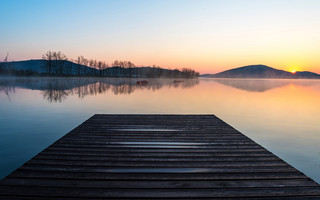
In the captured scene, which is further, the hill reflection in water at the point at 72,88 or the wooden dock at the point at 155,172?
the hill reflection in water at the point at 72,88

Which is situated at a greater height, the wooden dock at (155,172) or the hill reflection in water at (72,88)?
the hill reflection in water at (72,88)

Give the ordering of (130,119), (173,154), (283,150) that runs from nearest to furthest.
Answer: (173,154) < (283,150) < (130,119)

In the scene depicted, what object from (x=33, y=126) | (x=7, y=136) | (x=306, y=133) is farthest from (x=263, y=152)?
(x=33, y=126)

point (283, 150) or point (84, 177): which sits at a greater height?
point (84, 177)

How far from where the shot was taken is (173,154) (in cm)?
552

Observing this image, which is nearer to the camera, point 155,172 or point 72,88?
point 155,172

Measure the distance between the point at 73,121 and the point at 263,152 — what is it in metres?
11.3

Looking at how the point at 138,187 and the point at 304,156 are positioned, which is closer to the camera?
the point at 138,187

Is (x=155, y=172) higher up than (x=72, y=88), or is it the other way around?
(x=72, y=88)

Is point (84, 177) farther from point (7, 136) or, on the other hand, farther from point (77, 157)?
point (7, 136)

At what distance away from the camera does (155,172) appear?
4438 millimetres

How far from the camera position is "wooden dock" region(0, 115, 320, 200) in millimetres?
3676

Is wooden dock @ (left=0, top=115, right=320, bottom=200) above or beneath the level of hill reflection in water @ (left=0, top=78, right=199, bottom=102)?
beneath

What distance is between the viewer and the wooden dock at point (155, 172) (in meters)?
3.68
